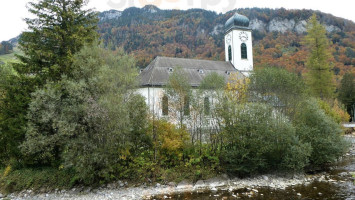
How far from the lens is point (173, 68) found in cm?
2733

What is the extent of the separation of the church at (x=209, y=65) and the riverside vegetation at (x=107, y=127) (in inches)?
298

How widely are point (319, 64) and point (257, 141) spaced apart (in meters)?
25.2

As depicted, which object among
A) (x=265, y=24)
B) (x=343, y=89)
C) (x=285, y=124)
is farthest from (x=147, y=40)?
(x=285, y=124)

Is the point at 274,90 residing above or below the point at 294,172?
above

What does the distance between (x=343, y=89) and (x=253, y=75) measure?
1585 inches

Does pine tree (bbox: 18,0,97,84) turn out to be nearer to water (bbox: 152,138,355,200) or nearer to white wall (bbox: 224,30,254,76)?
water (bbox: 152,138,355,200)

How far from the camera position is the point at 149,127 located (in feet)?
56.6

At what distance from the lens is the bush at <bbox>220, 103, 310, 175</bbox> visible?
54.9ft

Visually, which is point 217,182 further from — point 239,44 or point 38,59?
point 239,44

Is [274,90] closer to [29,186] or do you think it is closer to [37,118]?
[37,118]

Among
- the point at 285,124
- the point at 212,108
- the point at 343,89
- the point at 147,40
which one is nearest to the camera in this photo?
the point at 285,124

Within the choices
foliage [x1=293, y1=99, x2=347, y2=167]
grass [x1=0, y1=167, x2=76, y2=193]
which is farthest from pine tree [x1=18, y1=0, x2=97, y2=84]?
foliage [x1=293, y1=99, x2=347, y2=167]

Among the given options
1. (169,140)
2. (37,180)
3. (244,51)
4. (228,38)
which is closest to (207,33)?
(228,38)

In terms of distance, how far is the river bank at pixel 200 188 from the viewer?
1467 centimetres
